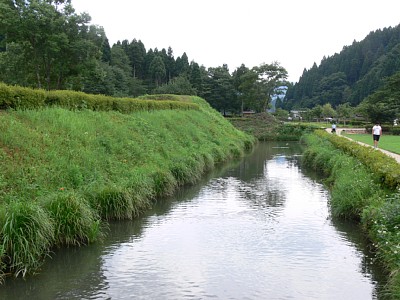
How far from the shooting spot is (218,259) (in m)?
9.34

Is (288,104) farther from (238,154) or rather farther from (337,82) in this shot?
(238,154)

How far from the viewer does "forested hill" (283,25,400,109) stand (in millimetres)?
106544

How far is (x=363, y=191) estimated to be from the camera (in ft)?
40.2

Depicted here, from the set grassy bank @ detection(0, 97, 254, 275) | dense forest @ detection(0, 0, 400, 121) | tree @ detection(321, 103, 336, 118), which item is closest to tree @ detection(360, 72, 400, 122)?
dense forest @ detection(0, 0, 400, 121)

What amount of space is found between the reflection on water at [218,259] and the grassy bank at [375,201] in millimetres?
466

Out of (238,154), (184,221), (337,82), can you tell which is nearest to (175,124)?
(238,154)

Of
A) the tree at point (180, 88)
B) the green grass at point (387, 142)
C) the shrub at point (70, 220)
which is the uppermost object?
the tree at point (180, 88)

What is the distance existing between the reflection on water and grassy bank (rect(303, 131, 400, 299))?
1.53 ft

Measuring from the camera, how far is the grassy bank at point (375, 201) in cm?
799

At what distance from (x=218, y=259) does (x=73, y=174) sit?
5.55 m

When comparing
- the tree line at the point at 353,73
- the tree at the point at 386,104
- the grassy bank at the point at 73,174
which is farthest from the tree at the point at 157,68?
the grassy bank at the point at 73,174

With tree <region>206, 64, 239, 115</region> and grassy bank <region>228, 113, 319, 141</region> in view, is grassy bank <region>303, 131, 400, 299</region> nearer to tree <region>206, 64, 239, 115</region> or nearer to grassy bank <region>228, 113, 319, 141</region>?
grassy bank <region>228, 113, 319, 141</region>

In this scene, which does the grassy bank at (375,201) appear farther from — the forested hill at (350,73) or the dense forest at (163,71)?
the forested hill at (350,73)

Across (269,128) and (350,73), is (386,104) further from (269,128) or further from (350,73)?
(350,73)
